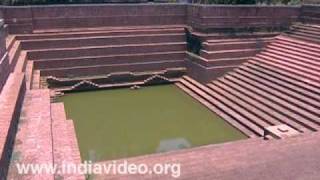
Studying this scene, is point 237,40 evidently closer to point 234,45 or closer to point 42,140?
point 234,45

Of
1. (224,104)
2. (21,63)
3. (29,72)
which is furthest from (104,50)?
(224,104)

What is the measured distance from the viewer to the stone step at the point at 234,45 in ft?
42.4

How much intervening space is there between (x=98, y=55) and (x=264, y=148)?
8.24 meters

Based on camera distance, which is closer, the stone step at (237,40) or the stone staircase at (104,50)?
the stone staircase at (104,50)

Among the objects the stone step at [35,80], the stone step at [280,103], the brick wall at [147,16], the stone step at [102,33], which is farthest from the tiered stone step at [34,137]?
the stone step at [280,103]

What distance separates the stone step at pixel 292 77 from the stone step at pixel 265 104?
1152 millimetres

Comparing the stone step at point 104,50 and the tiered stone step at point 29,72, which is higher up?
the stone step at point 104,50

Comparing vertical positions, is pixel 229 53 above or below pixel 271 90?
above

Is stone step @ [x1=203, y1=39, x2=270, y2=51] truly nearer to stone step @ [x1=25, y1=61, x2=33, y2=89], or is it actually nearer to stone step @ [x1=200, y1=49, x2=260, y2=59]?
stone step @ [x1=200, y1=49, x2=260, y2=59]

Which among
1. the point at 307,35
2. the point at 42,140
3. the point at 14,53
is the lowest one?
the point at 42,140

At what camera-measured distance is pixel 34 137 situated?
5910 mm

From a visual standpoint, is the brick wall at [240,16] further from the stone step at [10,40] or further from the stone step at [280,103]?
the stone step at [10,40]

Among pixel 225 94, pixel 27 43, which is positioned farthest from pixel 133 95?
pixel 27 43

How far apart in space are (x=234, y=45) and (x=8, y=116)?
31.0 ft
